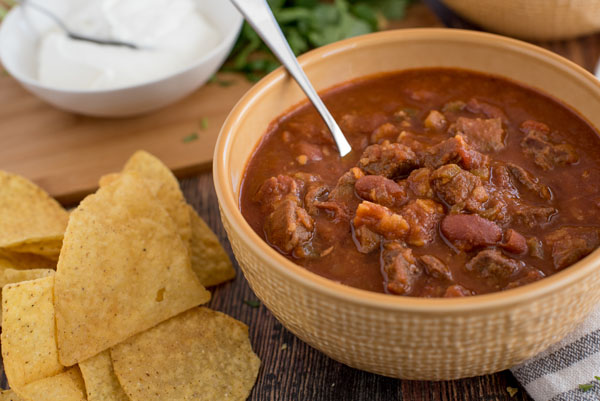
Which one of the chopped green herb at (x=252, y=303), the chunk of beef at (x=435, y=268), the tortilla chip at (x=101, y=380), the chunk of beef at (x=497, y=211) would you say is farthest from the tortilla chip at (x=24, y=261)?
the chunk of beef at (x=497, y=211)

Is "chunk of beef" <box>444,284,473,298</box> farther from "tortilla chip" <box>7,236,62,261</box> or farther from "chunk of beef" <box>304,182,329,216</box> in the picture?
"tortilla chip" <box>7,236,62,261</box>

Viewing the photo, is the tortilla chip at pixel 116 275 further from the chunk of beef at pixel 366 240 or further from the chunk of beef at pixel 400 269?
the chunk of beef at pixel 400 269

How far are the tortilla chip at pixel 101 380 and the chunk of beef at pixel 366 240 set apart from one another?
136 centimetres

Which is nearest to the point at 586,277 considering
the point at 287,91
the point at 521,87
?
the point at 521,87

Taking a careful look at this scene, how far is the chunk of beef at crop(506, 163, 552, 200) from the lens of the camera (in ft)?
9.82

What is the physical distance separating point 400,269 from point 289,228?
53 centimetres

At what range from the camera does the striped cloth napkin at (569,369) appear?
2850 millimetres

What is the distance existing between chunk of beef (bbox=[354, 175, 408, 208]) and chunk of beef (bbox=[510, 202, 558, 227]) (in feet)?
1.63

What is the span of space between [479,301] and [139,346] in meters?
1.72

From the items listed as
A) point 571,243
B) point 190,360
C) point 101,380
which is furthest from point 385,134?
point 101,380

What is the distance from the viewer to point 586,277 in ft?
8.05

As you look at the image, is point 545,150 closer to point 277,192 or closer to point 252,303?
point 277,192

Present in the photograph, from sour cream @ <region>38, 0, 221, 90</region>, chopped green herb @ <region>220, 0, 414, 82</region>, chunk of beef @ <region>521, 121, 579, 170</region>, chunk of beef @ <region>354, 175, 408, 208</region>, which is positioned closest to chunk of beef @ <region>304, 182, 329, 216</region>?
chunk of beef @ <region>354, 175, 408, 208</region>

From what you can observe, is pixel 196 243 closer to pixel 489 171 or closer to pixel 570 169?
pixel 489 171
